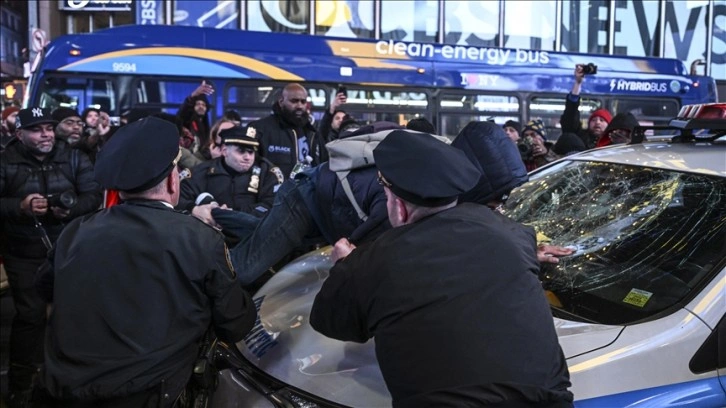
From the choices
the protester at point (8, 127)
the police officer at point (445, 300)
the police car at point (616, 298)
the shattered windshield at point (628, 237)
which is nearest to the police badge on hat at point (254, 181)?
the police car at point (616, 298)

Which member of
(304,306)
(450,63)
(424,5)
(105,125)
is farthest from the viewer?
(424,5)

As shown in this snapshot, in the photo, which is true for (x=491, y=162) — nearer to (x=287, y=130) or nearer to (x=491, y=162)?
(x=491, y=162)

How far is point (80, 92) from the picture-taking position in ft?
28.0

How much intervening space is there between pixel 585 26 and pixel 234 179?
987 centimetres

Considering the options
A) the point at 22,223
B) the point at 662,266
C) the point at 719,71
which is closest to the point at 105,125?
the point at 22,223

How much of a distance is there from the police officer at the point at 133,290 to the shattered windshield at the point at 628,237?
1185 millimetres

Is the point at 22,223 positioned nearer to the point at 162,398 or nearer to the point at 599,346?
the point at 162,398

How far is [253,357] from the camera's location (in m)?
2.30

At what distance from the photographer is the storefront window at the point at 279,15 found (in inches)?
436

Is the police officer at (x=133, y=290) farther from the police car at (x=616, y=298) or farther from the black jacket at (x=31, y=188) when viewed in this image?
the black jacket at (x=31, y=188)

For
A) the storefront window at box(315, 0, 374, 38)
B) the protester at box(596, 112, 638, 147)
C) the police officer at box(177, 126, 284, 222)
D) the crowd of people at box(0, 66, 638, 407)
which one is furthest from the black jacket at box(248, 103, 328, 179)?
the storefront window at box(315, 0, 374, 38)

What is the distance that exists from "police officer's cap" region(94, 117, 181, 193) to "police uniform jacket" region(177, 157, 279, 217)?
2046 mm

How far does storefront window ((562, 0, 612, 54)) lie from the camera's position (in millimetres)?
11891

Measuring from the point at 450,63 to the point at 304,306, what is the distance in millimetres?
8039
